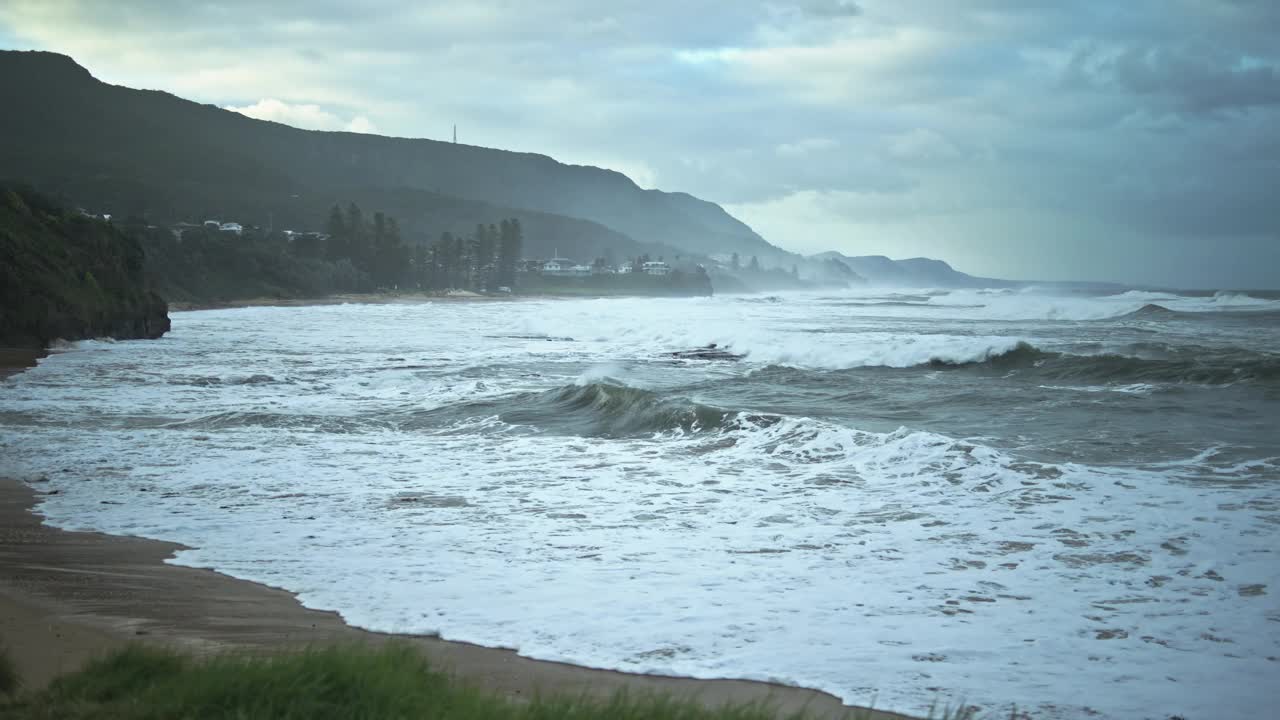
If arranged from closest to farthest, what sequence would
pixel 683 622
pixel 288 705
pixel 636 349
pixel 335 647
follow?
pixel 288 705
pixel 335 647
pixel 683 622
pixel 636 349

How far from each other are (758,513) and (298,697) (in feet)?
19.7

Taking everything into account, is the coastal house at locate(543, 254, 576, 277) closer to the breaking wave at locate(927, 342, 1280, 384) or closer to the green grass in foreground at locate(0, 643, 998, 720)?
the breaking wave at locate(927, 342, 1280, 384)

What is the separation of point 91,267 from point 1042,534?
33898 millimetres

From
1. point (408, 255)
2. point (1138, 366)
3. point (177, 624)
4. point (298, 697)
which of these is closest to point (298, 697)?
point (298, 697)

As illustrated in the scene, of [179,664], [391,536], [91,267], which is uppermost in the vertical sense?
[91,267]

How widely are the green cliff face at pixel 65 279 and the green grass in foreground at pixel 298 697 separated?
26930 mm

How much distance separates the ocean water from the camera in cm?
509

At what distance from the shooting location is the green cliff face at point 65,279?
25.8 metres

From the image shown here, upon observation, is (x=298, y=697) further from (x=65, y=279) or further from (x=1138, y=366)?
(x=65, y=279)

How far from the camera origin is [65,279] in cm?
2881

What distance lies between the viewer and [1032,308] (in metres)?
54.9

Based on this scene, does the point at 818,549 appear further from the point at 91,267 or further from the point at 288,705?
the point at 91,267

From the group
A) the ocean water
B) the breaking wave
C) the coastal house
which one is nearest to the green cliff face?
the ocean water

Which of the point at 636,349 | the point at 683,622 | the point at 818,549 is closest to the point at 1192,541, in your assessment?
the point at 818,549
